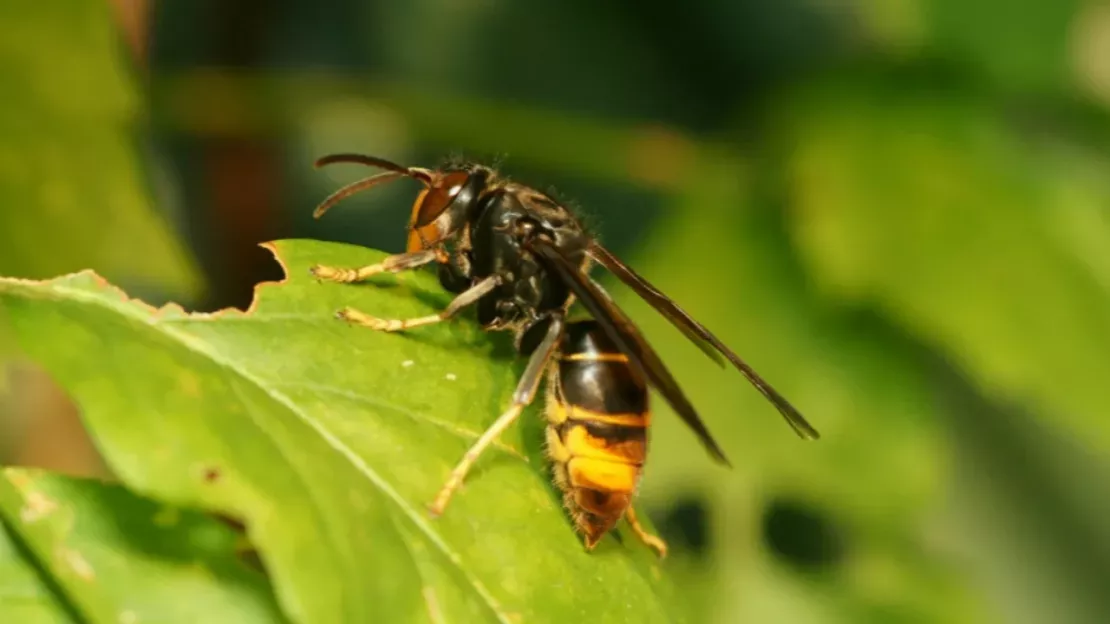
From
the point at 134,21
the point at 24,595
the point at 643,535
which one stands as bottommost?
the point at 643,535

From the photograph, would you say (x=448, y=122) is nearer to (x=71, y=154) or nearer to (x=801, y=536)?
(x=71, y=154)

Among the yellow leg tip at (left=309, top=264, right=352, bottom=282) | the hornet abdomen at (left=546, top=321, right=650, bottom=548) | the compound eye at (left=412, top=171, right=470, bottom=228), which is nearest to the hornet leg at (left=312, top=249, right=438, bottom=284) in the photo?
the yellow leg tip at (left=309, top=264, right=352, bottom=282)

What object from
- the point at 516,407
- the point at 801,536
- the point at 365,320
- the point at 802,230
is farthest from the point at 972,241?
the point at 365,320

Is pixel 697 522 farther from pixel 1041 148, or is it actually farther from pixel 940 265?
pixel 1041 148

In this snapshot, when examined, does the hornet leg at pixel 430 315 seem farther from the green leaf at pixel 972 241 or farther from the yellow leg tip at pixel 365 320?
the green leaf at pixel 972 241

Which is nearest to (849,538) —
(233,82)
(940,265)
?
(940,265)

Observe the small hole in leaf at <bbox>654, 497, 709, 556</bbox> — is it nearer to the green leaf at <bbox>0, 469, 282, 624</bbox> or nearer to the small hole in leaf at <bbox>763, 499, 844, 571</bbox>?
the small hole in leaf at <bbox>763, 499, 844, 571</bbox>

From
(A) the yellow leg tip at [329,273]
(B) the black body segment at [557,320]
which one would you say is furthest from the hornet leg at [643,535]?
(A) the yellow leg tip at [329,273]
